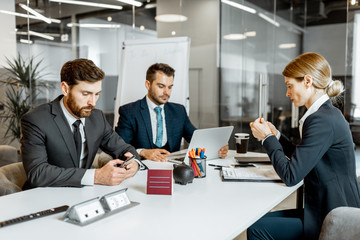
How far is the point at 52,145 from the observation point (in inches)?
69.9

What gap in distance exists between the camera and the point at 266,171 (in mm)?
1858

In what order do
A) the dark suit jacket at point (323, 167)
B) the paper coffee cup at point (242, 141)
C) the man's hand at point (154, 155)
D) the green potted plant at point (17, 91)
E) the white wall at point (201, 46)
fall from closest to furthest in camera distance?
the dark suit jacket at point (323, 167)
the man's hand at point (154, 155)
the paper coffee cup at point (242, 141)
the green potted plant at point (17, 91)
the white wall at point (201, 46)

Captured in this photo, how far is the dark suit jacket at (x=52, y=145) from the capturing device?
1.55m

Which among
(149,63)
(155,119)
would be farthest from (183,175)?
(149,63)

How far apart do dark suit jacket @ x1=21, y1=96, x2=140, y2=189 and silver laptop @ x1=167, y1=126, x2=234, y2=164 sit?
37cm

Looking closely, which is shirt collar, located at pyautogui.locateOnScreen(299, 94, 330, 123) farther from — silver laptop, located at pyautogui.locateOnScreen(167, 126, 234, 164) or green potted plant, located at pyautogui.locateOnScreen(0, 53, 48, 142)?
green potted plant, located at pyautogui.locateOnScreen(0, 53, 48, 142)

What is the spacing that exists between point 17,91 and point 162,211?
10.2 feet

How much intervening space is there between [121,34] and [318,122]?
3595 mm

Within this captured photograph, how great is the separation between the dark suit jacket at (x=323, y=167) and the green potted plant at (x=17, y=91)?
125 inches

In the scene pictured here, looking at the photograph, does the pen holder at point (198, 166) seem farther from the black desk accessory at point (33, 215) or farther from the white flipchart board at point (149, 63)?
the white flipchart board at point (149, 63)

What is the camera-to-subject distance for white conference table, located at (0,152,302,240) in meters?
1.04

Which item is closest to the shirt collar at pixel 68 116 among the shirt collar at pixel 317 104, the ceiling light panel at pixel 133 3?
the shirt collar at pixel 317 104

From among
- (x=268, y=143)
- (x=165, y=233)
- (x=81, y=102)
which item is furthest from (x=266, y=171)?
(x=81, y=102)

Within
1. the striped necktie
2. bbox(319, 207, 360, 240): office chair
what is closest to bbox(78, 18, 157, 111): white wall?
the striped necktie
